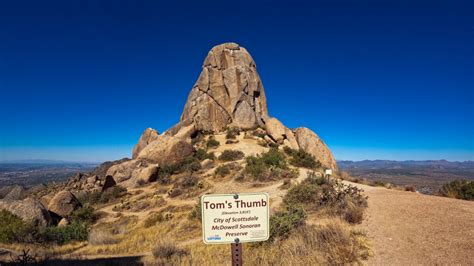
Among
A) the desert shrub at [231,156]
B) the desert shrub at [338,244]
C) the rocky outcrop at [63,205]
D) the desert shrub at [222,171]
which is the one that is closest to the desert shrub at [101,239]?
the rocky outcrop at [63,205]

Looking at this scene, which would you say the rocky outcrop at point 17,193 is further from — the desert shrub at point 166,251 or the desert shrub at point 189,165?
the desert shrub at point 166,251

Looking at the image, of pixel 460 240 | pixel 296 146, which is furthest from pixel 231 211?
pixel 296 146

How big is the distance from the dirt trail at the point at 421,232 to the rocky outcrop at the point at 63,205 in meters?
17.1

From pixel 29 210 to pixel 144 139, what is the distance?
23.4 m

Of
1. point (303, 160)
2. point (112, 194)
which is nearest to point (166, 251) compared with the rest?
point (112, 194)

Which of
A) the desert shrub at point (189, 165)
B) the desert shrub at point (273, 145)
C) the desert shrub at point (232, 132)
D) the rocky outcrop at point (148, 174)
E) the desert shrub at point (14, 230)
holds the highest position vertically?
the desert shrub at point (232, 132)

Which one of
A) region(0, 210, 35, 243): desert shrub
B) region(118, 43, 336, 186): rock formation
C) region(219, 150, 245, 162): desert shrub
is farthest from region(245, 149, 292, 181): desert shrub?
region(0, 210, 35, 243): desert shrub

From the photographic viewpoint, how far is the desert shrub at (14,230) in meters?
11.4

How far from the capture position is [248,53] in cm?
4419

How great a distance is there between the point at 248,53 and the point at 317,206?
36.0 metres

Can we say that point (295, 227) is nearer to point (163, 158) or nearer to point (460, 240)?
point (460, 240)

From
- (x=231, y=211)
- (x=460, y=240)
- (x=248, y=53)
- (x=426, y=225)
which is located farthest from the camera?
(x=248, y=53)

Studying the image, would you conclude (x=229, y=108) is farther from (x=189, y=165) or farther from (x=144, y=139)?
(x=189, y=165)

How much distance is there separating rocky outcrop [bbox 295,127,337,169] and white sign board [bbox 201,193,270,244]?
25.4 m
